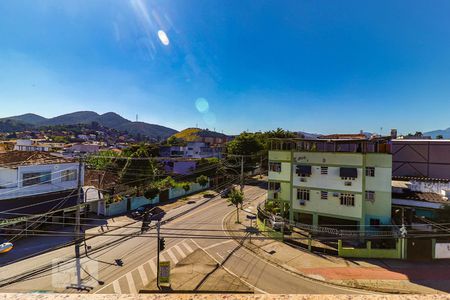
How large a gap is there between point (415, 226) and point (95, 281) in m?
26.7

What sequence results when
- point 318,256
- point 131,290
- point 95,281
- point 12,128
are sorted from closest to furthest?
1. point 131,290
2. point 95,281
3. point 318,256
4. point 12,128

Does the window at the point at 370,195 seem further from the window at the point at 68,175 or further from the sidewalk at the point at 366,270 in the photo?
the window at the point at 68,175

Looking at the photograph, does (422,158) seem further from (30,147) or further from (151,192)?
(30,147)

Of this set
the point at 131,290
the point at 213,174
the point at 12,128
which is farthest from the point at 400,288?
the point at 12,128

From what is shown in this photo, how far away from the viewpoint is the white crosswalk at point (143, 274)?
16.0 meters

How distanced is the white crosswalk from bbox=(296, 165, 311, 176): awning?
1279 centimetres

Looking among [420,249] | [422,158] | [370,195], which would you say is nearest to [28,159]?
[370,195]

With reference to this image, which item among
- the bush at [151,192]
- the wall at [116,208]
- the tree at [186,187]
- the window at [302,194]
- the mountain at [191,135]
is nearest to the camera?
the window at [302,194]

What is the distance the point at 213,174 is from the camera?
52188mm

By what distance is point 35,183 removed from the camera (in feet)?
85.7

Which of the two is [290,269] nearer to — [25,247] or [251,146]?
[25,247]

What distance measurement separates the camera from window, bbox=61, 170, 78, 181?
28580mm

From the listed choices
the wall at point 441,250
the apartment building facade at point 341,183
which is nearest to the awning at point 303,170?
the apartment building facade at point 341,183

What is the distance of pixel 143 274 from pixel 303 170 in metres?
17.4
